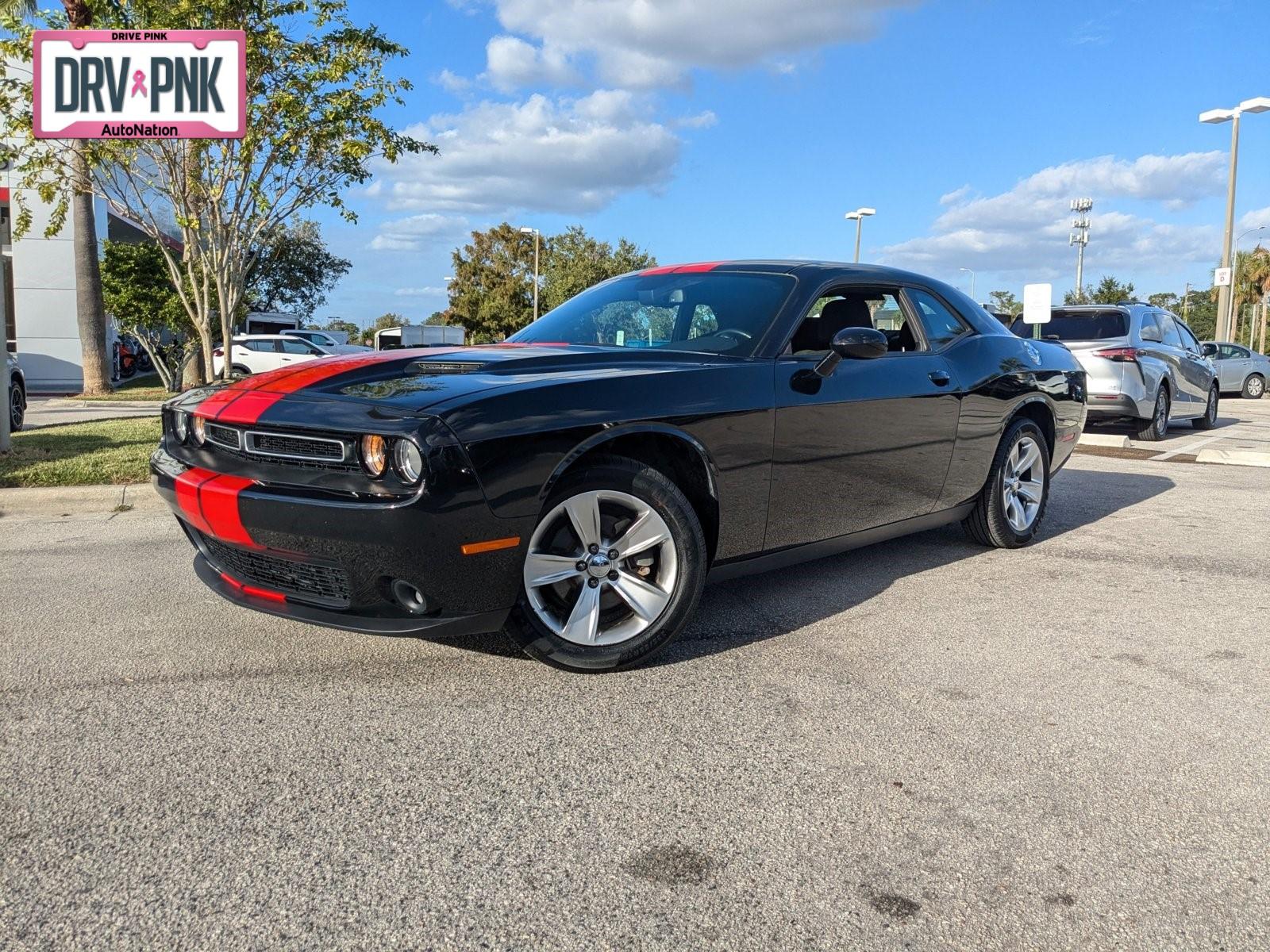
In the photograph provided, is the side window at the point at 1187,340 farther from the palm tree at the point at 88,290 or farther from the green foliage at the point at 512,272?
the green foliage at the point at 512,272

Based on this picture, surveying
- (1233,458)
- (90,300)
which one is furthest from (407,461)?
(90,300)

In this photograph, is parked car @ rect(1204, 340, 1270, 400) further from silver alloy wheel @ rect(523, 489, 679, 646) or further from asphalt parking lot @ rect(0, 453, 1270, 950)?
silver alloy wheel @ rect(523, 489, 679, 646)

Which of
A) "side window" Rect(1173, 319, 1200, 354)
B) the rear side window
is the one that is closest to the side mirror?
the rear side window

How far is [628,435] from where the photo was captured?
339 cm

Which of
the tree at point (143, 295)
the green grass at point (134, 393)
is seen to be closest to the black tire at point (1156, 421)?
the green grass at point (134, 393)

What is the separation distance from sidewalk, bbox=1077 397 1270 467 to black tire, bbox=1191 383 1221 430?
0.15 m

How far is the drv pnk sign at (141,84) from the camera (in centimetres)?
1135

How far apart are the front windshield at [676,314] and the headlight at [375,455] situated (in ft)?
4.85

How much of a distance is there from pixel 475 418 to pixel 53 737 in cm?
147

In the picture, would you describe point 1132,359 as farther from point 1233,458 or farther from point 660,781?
point 660,781

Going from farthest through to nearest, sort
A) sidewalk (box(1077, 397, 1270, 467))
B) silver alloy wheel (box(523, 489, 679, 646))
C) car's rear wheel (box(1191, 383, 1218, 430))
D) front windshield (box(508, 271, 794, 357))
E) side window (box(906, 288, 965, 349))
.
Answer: car's rear wheel (box(1191, 383, 1218, 430)), sidewalk (box(1077, 397, 1270, 467)), side window (box(906, 288, 965, 349)), front windshield (box(508, 271, 794, 357)), silver alloy wheel (box(523, 489, 679, 646))

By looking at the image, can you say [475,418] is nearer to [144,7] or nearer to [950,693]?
[950,693]

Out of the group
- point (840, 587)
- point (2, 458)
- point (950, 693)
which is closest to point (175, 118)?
point (2, 458)

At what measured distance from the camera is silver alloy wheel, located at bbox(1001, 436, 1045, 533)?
214 inches
